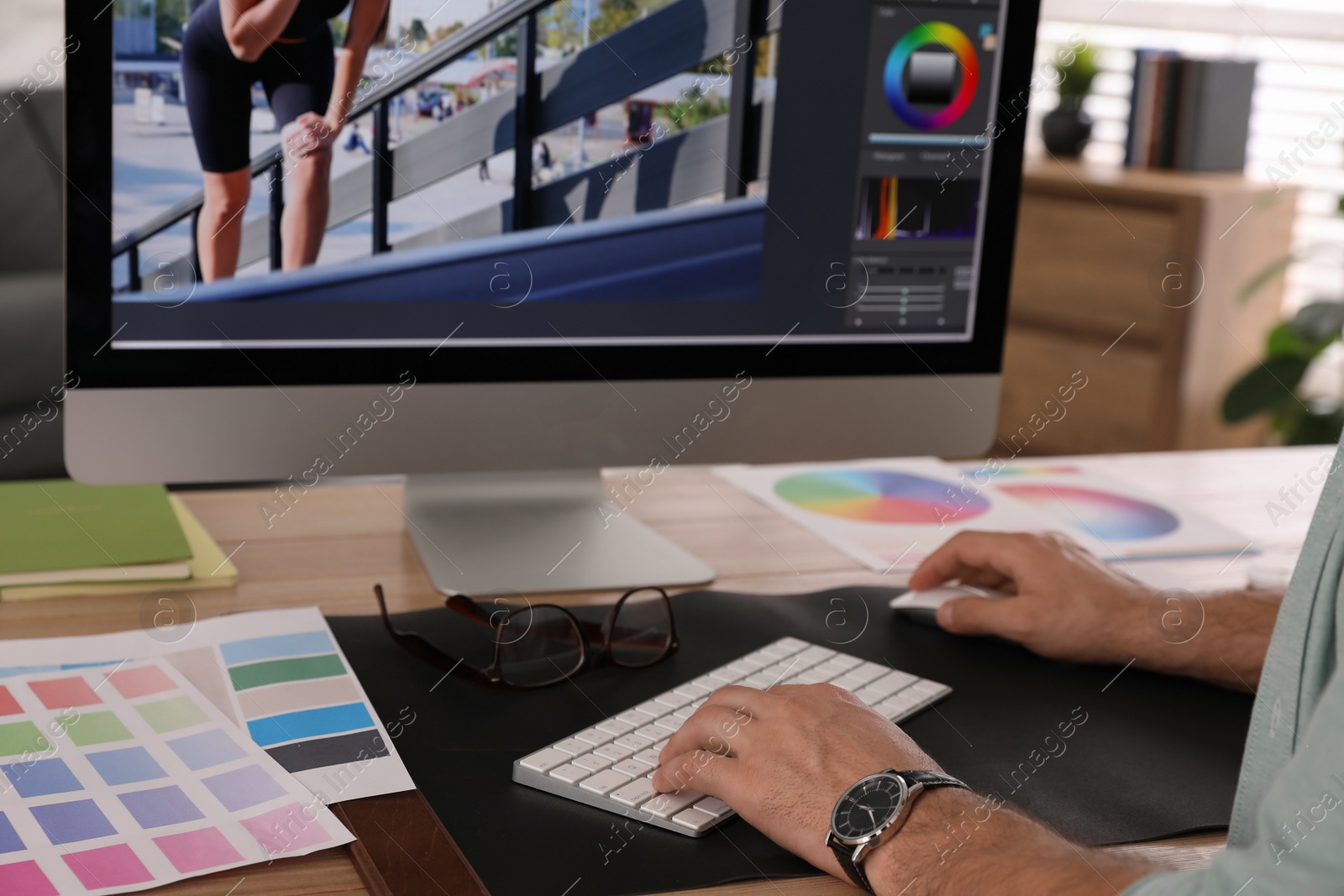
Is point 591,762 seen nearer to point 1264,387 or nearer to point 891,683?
point 891,683

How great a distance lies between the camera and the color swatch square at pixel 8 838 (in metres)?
0.62

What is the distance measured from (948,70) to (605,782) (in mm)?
734

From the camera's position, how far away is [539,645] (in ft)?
2.97

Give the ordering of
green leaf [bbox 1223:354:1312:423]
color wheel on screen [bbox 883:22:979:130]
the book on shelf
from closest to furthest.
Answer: color wheel on screen [bbox 883:22:979:130] < green leaf [bbox 1223:354:1312:423] < the book on shelf

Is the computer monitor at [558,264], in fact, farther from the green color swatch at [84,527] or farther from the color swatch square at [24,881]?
the color swatch square at [24,881]

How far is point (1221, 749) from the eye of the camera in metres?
0.84

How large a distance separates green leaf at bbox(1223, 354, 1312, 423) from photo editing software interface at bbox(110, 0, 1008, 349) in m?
1.98

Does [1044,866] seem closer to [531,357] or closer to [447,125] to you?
[531,357]

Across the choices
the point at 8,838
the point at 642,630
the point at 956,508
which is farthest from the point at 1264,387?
the point at 8,838

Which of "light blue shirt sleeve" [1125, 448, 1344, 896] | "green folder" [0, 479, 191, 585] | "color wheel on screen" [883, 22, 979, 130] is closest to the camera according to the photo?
"light blue shirt sleeve" [1125, 448, 1344, 896]

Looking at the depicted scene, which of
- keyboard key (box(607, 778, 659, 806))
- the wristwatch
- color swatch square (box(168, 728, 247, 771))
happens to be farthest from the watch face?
color swatch square (box(168, 728, 247, 771))

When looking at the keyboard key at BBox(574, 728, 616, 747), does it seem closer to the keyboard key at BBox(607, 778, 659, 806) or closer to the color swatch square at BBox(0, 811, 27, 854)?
the keyboard key at BBox(607, 778, 659, 806)

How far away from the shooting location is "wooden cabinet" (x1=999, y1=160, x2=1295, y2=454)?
3082mm

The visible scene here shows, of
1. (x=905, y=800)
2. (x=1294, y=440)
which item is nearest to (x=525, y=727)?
(x=905, y=800)
